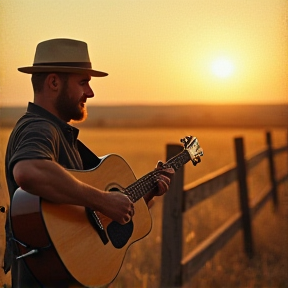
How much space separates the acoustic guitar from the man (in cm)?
6

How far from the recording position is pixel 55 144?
2320mm

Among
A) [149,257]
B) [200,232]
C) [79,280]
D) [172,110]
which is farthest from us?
[172,110]

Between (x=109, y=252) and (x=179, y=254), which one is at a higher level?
(x=109, y=252)

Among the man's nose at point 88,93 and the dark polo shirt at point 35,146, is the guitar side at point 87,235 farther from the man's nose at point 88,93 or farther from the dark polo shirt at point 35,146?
the man's nose at point 88,93

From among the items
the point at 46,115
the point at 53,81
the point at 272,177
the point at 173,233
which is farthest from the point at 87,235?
the point at 272,177

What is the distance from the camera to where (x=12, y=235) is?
236cm

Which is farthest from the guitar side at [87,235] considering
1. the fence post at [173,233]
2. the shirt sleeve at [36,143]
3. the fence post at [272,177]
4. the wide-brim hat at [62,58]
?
the fence post at [272,177]

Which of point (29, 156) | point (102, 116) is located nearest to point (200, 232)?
point (29, 156)

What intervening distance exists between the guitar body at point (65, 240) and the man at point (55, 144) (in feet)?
0.20

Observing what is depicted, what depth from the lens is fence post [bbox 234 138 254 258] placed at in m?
6.12

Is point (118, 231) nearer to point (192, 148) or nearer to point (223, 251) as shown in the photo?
point (192, 148)

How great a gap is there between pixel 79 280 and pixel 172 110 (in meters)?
27.5

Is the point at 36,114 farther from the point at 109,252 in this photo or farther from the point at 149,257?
the point at 149,257

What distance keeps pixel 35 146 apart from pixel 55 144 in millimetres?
143
